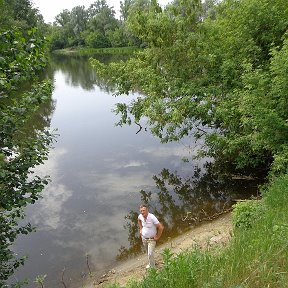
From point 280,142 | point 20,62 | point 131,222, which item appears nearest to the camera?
point 20,62

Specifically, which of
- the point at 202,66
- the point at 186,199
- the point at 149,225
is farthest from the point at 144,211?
the point at 202,66

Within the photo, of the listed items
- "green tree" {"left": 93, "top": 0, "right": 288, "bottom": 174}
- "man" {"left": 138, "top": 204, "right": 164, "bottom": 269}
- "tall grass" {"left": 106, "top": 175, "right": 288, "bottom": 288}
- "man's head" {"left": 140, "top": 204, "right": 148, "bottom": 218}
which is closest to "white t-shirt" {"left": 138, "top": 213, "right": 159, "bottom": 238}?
"man" {"left": 138, "top": 204, "right": 164, "bottom": 269}

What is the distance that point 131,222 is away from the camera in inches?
575

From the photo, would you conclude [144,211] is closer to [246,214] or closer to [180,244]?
[246,214]

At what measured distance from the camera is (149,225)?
9.97 meters

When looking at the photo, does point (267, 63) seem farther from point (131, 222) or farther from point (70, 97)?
point (70, 97)

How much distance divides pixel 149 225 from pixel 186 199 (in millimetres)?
6496

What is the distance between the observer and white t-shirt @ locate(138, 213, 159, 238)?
987 centimetres

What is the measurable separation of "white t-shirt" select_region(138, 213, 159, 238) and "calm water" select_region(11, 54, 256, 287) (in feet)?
8.92

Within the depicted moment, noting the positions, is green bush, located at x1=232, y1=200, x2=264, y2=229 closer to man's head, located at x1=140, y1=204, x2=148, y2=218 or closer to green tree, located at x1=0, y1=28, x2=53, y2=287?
man's head, located at x1=140, y1=204, x2=148, y2=218

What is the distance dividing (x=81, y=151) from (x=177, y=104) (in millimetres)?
10165

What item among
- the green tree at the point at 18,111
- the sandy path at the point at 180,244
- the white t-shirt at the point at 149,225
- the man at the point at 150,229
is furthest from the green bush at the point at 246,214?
the green tree at the point at 18,111

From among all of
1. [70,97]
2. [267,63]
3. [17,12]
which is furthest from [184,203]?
[17,12]

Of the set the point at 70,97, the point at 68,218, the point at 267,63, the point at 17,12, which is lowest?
the point at 68,218
